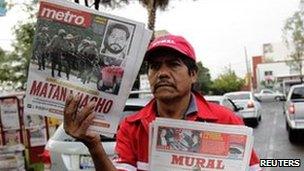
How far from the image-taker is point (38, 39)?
2.27 metres

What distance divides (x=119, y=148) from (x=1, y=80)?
162ft

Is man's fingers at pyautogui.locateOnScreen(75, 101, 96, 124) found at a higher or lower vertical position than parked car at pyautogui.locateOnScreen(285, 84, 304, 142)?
higher

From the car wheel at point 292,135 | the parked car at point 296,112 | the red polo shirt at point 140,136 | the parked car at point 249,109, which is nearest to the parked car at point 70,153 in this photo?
the red polo shirt at point 140,136

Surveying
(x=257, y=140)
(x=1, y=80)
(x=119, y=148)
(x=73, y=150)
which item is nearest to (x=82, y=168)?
(x=73, y=150)

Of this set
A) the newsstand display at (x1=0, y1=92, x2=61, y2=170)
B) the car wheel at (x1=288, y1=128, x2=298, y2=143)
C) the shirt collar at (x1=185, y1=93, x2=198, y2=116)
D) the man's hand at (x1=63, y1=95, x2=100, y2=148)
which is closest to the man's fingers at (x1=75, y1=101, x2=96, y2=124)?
the man's hand at (x1=63, y1=95, x2=100, y2=148)

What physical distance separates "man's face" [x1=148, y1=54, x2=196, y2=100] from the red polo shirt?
0.12m

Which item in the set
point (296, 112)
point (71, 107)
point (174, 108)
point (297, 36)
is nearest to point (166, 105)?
point (174, 108)

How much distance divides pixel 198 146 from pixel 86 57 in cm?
58

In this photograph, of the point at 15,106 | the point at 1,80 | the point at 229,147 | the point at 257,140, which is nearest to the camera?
the point at 229,147

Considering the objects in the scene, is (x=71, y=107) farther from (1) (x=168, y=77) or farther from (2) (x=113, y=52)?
(1) (x=168, y=77)

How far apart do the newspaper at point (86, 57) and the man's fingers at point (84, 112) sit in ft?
0.10

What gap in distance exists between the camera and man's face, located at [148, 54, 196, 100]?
2.21m

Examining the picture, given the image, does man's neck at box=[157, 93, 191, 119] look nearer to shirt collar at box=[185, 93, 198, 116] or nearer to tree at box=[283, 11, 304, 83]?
shirt collar at box=[185, 93, 198, 116]

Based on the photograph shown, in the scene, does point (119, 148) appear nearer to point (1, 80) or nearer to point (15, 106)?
point (15, 106)
